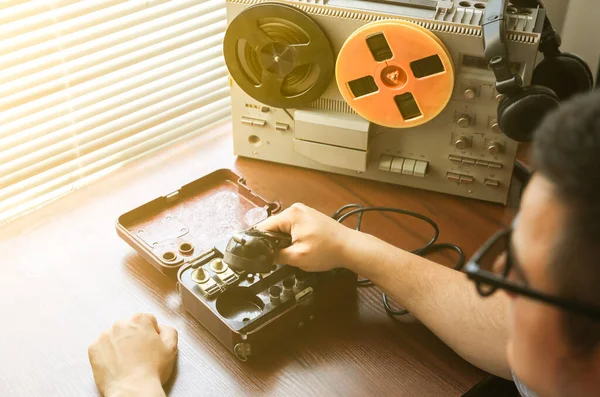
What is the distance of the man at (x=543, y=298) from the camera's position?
603mm

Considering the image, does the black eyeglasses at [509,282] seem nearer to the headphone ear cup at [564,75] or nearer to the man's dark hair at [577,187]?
the man's dark hair at [577,187]

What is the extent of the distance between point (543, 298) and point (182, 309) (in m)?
0.66

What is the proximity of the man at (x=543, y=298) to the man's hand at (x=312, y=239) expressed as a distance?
18 cm

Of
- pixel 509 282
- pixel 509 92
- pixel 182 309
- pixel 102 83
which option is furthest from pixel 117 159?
pixel 509 282

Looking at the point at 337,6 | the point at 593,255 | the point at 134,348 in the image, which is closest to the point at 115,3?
the point at 337,6

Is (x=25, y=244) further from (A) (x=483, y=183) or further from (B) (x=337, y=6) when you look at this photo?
(A) (x=483, y=183)

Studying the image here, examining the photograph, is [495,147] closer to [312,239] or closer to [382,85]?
[382,85]

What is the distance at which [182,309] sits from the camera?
3.83 feet

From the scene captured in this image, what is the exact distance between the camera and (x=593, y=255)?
2.04 ft

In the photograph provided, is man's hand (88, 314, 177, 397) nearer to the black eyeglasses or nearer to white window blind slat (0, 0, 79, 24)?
the black eyeglasses

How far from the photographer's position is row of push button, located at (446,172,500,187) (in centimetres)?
136

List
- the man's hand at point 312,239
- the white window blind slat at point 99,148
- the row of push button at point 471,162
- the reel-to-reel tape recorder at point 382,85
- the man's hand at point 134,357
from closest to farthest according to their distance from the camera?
1. the man's hand at point 134,357
2. the man's hand at point 312,239
3. the reel-to-reel tape recorder at point 382,85
4. the row of push button at point 471,162
5. the white window blind slat at point 99,148

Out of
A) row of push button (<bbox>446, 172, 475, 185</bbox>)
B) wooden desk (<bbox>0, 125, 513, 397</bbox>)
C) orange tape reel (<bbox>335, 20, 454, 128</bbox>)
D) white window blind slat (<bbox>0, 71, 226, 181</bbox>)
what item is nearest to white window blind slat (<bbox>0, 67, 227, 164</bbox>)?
white window blind slat (<bbox>0, 71, 226, 181</bbox>)

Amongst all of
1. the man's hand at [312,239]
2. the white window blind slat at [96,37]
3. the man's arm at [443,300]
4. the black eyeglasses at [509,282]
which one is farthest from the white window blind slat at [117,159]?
the black eyeglasses at [509,282]
